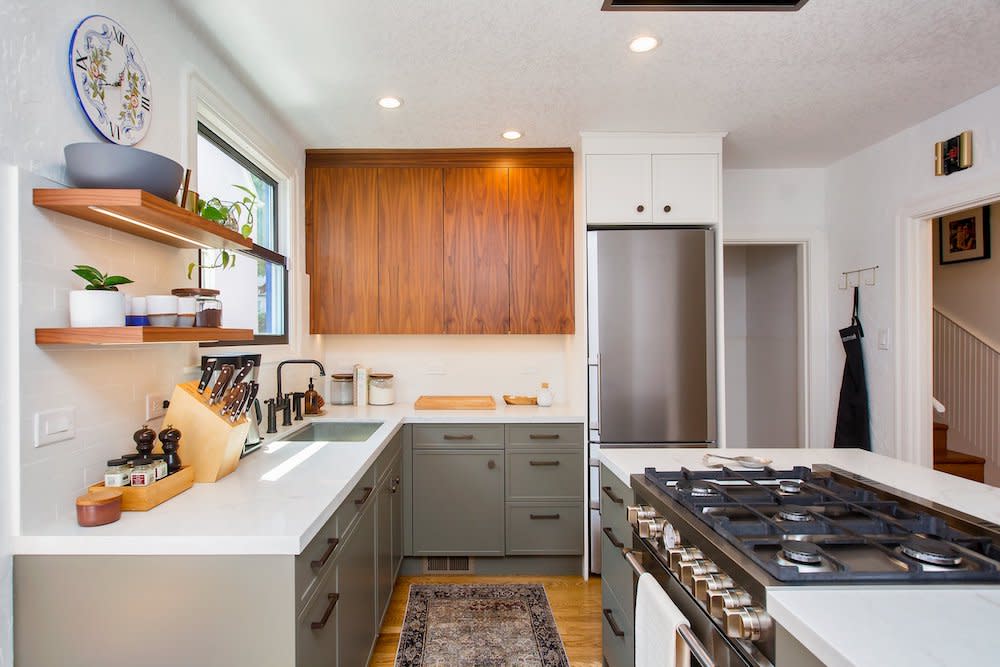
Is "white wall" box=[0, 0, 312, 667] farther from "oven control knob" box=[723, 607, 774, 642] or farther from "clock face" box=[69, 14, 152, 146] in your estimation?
"oven control knob" box=[723, 607, 774, 642]

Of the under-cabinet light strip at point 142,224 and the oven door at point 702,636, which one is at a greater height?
the under-cabinet light strip at point 142,224

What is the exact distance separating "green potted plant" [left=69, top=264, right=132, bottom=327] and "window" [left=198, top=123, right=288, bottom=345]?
26.6 inches

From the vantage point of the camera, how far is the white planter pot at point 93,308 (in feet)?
4.25

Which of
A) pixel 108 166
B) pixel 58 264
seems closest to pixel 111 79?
pixel 108 166

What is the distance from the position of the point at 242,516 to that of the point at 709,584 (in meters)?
1.11

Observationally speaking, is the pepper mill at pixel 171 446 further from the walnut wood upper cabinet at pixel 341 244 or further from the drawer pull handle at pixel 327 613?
the walnut wood upper cabinet at pixel 341 244

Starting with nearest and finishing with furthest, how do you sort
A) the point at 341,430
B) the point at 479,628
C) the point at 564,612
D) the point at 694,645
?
the point at 694,645
the point at 479,628
the point at 564,612
the point at 341,430

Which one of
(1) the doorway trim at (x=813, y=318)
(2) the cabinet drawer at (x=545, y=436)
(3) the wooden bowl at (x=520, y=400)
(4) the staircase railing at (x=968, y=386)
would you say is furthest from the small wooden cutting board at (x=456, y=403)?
(4) the staircase railing at (x=968, y=386)

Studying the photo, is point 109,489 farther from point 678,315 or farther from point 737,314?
point 737,314

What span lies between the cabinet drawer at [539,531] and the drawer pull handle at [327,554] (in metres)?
1.56

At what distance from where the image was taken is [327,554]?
1.47 meters

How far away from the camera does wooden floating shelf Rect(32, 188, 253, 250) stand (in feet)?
4.10

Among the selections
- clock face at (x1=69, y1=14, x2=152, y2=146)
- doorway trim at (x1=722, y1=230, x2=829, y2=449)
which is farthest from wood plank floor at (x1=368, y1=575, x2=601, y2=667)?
clock face at (x1=69, y1=14, x2=152, y2=146)

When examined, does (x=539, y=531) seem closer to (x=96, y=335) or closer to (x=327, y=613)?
(x=327, y=613)
